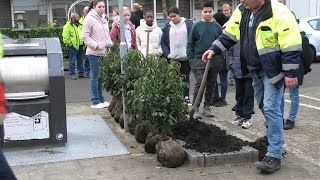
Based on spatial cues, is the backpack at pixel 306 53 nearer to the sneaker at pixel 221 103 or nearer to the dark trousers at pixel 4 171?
the sneaker at pixel 221 103

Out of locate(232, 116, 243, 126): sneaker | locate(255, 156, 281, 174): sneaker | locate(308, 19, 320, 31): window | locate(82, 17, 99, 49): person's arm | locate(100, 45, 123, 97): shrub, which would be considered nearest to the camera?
locate(255, 156, 281, 174): sneaker

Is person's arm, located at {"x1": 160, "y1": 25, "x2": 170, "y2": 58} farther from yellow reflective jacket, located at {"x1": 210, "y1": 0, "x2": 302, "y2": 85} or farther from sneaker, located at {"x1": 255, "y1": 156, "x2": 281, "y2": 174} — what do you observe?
sneaker, located at {"x1": 255, "y1": 156, "x2": 281, "y2": 174}

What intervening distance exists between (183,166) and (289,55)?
1.49 meters

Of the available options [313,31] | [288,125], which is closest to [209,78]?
[288,125]

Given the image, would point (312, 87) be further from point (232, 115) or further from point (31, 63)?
Answer: point (31, 63)

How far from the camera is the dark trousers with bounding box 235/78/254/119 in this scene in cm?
670

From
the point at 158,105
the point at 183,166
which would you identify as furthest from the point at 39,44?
the point at 183,166

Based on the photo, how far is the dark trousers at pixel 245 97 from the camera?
670 centimetres

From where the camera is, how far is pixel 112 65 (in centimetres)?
669

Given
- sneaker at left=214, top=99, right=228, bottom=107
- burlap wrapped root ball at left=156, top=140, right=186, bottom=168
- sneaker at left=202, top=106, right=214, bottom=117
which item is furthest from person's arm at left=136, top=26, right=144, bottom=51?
burlap wrapped root ball at left=156, top=140, right=186, bottom=168

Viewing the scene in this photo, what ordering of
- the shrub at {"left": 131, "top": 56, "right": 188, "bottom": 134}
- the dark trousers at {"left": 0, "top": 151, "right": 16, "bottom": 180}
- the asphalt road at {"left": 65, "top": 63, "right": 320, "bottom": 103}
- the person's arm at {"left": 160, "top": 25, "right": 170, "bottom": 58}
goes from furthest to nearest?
the asphalt road at {"left": 65, "top": 63, "right": 320, "bottom": 103}
the person's arm at {"left": 160, "top": 25, "right": 170, "bottom": 58}
the shrub at {"left": 131, "top": 56, "right": 188, "bottom": 134}
the dark trousers at {"left": 0, "top": 151, "right": 16, "bottom": 180}

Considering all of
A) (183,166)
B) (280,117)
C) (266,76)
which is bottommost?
(183,166)

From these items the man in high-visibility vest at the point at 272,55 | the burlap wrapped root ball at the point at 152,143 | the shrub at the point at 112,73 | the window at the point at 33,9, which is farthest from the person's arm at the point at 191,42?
the window at the point at 33,9

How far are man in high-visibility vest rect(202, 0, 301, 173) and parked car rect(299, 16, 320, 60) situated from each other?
36.2ft
